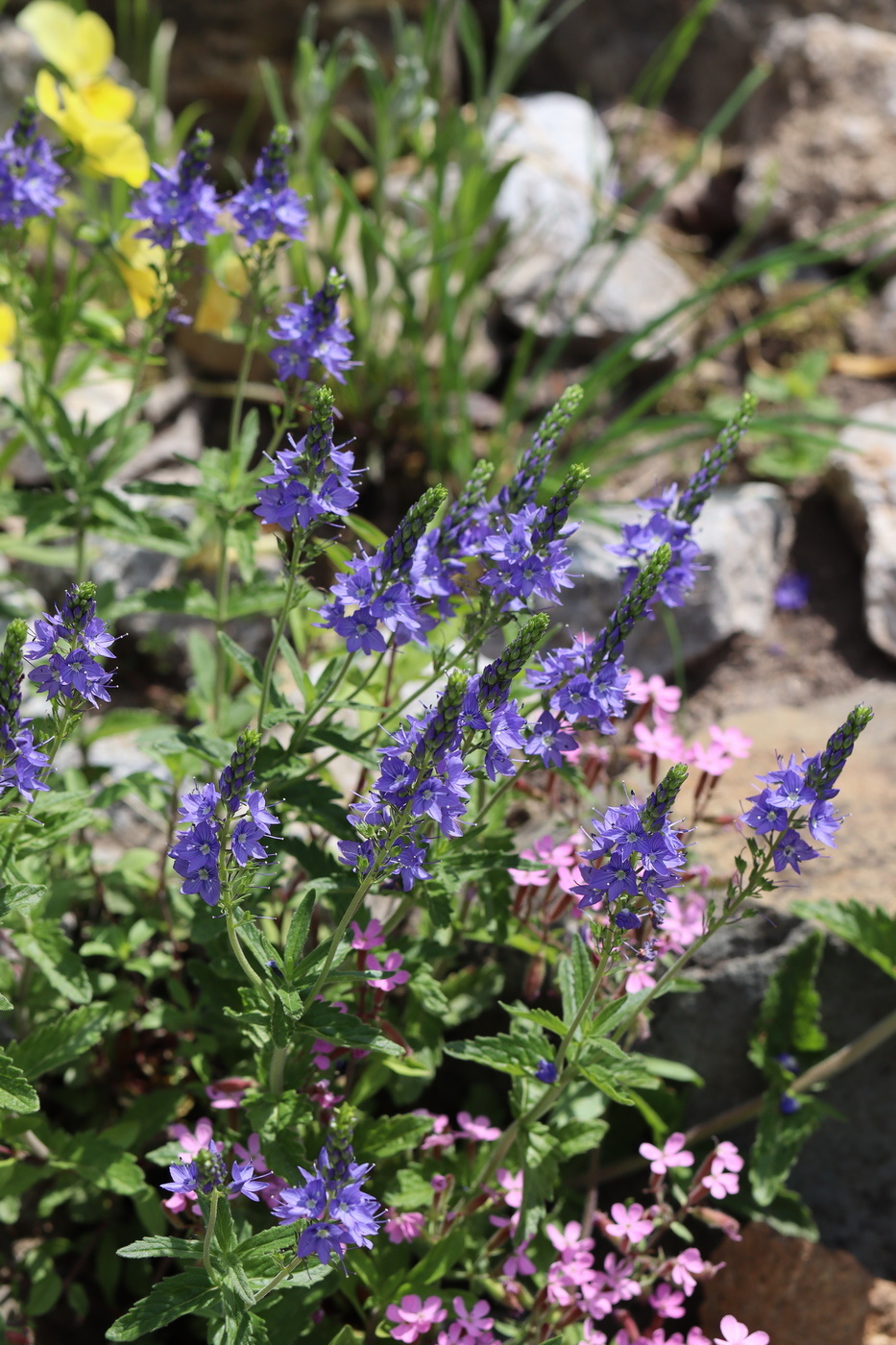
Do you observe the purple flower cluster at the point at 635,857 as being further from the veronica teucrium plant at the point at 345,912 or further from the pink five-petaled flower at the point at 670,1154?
the pink five-petaled flower at the point at 670,1154

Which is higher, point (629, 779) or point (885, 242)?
point (885, 242)

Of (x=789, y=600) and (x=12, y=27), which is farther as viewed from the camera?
(x=12, y=27)

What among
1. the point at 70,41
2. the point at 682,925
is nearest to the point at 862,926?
the point at 682,925

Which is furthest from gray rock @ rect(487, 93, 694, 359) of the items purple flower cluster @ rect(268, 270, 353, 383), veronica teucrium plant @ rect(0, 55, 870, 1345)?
purple flower cluster @ rect(268, 270, 353, 383)

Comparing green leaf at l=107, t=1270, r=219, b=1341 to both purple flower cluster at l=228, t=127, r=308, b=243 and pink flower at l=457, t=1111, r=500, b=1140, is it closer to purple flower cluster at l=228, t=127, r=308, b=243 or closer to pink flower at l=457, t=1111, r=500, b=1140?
pink flower at l=457, t=1111, r=500, b=1140

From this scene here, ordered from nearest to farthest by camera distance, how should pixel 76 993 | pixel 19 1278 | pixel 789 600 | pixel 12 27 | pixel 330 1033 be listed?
pixel 330 1033
pixel 76 993
pixel 19 1278
pixel 789 600
pixel 12 27

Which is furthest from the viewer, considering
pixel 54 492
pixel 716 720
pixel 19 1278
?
pixel 716 720

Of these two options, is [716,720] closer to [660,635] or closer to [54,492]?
[660,635]

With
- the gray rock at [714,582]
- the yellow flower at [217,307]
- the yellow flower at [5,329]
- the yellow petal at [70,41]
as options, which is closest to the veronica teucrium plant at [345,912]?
the yellow flower at [217,307]

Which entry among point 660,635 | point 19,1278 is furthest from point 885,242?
point 19,1278

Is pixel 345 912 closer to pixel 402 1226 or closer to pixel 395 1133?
pixel 395 1133
